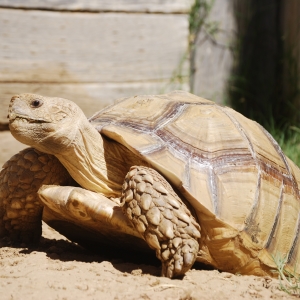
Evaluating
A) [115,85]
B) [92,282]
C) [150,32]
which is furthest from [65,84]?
[92,282]

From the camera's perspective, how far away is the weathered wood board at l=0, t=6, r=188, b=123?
439 centimetres

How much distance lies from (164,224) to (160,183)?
0.19 metres

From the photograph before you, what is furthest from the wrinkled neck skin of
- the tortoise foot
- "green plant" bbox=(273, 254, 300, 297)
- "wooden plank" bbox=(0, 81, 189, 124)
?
"wooden plank" bbox=(0, 81, 189, 124)

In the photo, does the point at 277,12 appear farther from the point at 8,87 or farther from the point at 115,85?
the point at 8,87

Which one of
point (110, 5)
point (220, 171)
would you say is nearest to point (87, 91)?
point (110, 5)

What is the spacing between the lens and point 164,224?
2361 mm

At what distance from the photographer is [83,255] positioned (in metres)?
2.88

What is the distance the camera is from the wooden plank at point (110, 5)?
435 centimetres

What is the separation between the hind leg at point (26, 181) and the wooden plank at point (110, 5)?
5.96ft

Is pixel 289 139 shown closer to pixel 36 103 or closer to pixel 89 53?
pixel 89 53

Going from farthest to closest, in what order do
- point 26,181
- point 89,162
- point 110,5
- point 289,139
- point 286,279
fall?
point 289,139, point 110,5, point 26,181, point 89,162, point 286,279

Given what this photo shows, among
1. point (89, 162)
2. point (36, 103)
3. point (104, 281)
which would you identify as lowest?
point (104, 281)

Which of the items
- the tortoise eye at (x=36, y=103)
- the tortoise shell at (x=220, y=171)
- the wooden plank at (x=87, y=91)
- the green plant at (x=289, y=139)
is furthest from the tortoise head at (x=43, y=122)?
the green plant at (x=289, y=139)

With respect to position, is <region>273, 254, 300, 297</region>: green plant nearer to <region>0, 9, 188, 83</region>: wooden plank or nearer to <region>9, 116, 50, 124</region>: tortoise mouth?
<region>9, 116, 50, 124</region>: tortoise mouth
